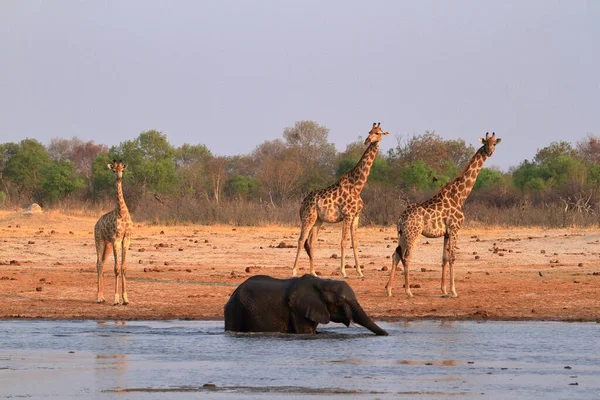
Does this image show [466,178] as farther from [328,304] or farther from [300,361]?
[300,361]

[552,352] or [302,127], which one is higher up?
[302,127]

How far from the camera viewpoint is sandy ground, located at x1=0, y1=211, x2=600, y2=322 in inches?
671

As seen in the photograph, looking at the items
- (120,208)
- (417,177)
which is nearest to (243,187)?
(417,177)

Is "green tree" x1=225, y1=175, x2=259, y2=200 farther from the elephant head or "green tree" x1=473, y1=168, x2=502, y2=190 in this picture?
the elephant head

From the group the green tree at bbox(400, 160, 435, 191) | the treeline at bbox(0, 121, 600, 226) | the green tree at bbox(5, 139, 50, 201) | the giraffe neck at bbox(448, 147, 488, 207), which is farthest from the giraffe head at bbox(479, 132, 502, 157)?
the green tree at bbox(5, 139, 50, 201)

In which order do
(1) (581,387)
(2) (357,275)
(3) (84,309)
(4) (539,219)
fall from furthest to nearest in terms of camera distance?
1. (4) (539,219)
2. (2) (357,275)
3. (3) (84,309)
4. (1) (581,387)

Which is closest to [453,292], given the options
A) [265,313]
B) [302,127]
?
[265,313]

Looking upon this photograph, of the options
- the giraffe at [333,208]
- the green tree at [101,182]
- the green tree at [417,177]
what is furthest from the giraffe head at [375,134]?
the green tree at [101,182]

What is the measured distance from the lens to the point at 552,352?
12664 mm

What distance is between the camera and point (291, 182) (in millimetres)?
60281

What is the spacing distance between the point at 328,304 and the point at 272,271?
909cm

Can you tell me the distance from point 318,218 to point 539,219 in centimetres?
1529

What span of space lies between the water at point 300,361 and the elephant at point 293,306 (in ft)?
0.77

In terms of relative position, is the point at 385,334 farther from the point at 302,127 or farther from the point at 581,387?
the point at 302,127
